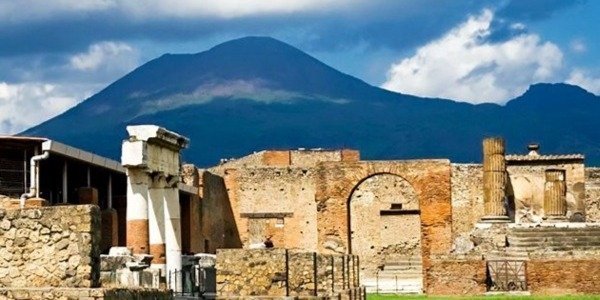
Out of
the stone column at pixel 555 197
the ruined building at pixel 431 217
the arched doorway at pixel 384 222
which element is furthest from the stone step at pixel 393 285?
the stone column at pixel 555 197

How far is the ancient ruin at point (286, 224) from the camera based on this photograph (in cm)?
1435

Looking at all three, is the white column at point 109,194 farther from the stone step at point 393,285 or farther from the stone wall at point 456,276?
the stone wall at point 456,276

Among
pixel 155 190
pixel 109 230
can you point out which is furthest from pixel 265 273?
pixel 109 230

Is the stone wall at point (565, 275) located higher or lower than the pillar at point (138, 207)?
lower

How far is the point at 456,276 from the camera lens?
4103 centimetres

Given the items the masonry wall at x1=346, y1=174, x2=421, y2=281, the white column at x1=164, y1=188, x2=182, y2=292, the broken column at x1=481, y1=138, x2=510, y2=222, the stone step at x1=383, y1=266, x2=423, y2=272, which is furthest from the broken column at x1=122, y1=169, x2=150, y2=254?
the masonry wall at x1=346, y1=174, x2=421, y2=281

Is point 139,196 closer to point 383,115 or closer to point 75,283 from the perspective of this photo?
point 75,283

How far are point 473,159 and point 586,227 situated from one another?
123 metres

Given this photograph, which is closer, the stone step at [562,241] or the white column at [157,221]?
the white column at [157,221]

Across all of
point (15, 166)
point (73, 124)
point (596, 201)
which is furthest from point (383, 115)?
point (15, 166)

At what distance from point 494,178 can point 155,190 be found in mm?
22048

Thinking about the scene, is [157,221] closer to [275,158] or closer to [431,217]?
[431,217]

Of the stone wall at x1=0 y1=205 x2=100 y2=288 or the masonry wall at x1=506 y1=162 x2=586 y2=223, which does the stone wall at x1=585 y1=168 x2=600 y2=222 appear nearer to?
the masonry wall at x1=506 y1=162 x2=586 y2=223

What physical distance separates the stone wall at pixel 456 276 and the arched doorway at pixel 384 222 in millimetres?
13012
